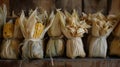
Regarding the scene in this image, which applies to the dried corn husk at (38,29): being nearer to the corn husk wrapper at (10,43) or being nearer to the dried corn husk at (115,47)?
the corn husk wrapper at (10,43)

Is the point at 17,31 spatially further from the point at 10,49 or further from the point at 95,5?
the point at 95,5

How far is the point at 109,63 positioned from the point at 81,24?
239mm

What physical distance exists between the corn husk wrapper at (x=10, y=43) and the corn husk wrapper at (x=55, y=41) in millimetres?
162

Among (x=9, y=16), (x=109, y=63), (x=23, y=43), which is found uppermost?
(x=9, y=16)

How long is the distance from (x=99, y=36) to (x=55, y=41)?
0.23 m

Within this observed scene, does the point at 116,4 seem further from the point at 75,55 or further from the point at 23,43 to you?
the point at 23,43

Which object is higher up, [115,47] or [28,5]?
[28,5]

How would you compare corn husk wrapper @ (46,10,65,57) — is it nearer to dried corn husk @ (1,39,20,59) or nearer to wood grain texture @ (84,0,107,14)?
dried corn husk @ (1,39,20,59)

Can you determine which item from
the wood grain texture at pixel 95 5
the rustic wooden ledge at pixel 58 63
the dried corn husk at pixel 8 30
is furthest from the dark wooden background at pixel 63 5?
the rustic wooden ledge at pixel 58 63

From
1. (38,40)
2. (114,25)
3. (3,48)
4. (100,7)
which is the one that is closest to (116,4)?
(100,7)

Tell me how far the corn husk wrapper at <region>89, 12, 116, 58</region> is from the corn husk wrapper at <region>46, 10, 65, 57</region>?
0.51 ft

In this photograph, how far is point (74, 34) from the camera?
41.7 inches

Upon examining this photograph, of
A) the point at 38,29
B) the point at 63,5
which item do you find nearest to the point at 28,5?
the point at 63,5

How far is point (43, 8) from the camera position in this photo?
1359 millimetres
